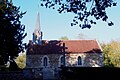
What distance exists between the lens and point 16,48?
40938 millimetres

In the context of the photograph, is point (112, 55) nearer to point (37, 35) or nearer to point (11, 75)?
point (37, 35)

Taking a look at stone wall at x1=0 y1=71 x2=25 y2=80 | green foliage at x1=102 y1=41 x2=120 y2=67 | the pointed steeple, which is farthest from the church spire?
stone wall at x1=0 y1=71 x2=25 y2=80

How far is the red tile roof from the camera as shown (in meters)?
58.5

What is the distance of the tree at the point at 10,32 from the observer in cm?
3922

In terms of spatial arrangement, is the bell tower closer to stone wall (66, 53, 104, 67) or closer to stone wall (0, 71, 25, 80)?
stone wall (66, 53, 104, 67)

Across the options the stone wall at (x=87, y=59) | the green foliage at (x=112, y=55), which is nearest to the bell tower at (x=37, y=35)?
the stone wall at (x=87, y=59)

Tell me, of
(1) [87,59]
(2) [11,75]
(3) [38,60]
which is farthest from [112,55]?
(2) [11,75]

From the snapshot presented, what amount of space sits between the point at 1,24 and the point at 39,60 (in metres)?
20.3

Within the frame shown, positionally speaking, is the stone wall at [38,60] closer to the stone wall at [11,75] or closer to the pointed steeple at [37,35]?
the pointed steeple at [37,35]

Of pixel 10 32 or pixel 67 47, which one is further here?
pixel 67 47

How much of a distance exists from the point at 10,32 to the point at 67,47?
828 inches

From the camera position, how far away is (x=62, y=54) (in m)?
57.9

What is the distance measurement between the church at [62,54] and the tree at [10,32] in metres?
14.8

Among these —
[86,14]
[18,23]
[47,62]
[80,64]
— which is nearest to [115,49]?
[80,64]
